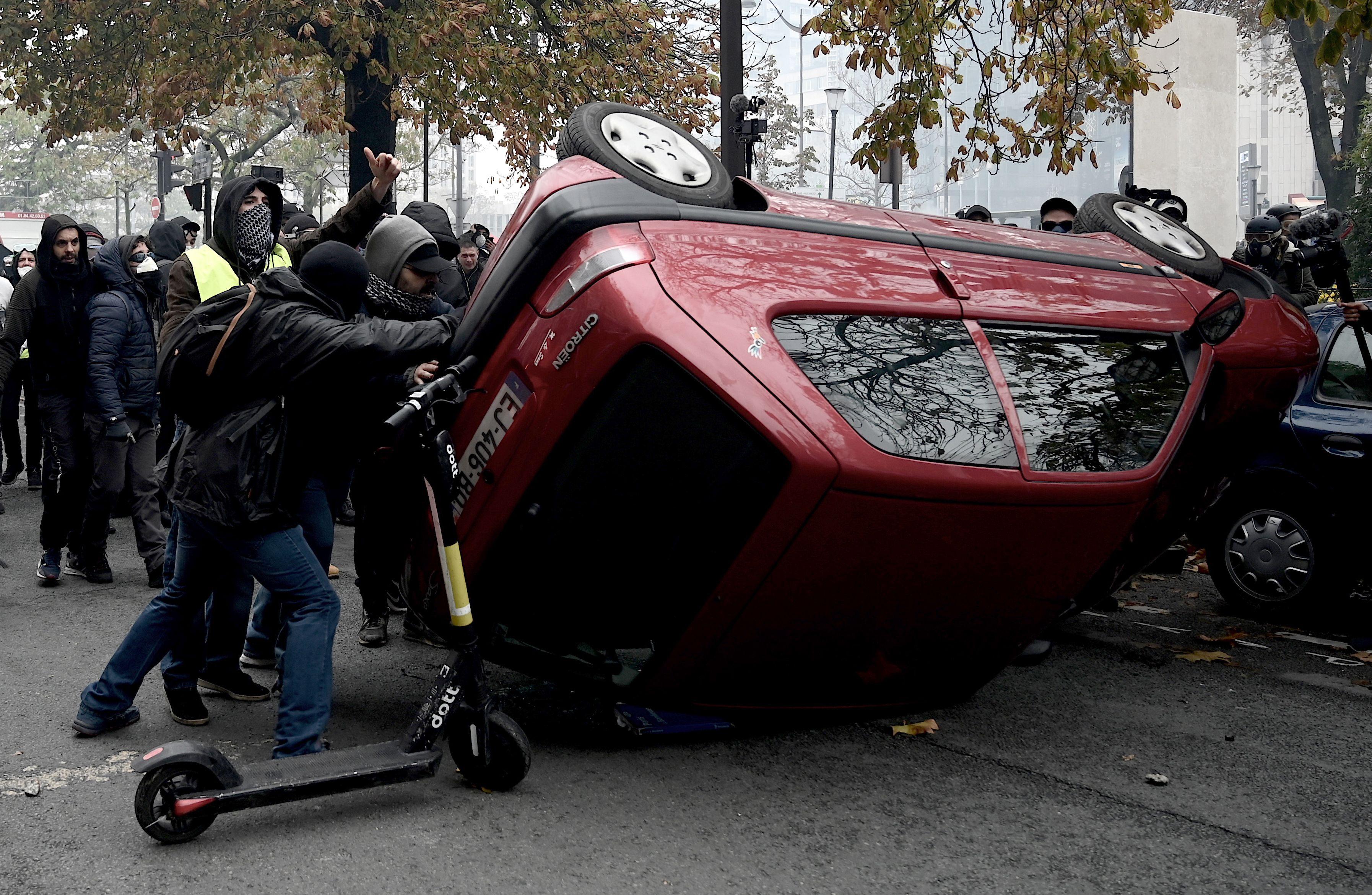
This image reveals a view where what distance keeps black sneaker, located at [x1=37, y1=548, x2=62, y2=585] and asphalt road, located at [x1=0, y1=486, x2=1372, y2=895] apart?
5.52 feet

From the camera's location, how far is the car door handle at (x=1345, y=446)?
641cm

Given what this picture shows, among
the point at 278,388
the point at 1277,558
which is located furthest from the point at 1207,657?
the point at 278,388

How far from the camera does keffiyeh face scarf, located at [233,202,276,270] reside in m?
5.59

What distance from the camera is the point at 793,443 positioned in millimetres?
3713

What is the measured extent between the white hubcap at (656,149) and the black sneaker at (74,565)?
439 centimetres

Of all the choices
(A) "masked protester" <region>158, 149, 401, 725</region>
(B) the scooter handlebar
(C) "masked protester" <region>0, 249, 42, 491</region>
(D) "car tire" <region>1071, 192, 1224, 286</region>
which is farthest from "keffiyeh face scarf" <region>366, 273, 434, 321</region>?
(C) "masked protester" <region>0, 249, 42, 491</region>

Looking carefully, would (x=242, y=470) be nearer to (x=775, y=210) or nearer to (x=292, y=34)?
(x=775, y=210)

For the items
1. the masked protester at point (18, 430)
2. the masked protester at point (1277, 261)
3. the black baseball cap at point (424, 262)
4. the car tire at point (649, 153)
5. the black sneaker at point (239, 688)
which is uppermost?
the car tire at point (649, 153)

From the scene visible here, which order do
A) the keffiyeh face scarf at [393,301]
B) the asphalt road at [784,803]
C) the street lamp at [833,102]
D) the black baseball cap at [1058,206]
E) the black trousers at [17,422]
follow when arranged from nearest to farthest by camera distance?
the asphalt road at [784,803] → the keffiyeh face scarf at [393,301] → the black baseball cap at [1058,206] → the black trousers at [17,422] → the street lamp at [833,102]

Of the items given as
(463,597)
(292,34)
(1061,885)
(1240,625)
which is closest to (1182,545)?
(1240,625)

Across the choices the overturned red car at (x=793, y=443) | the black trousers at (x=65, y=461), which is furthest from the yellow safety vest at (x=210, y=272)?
the black trousers at (x=65, y=461)

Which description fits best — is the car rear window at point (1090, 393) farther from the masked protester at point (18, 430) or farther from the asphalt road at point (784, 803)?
the masked protester at point (18, 430)

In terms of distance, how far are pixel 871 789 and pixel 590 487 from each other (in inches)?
51.2

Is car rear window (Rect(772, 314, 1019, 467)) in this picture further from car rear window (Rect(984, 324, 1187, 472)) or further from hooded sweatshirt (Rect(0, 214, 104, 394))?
hooded sweatshirt (Rect(0, 214, 104, 394))
